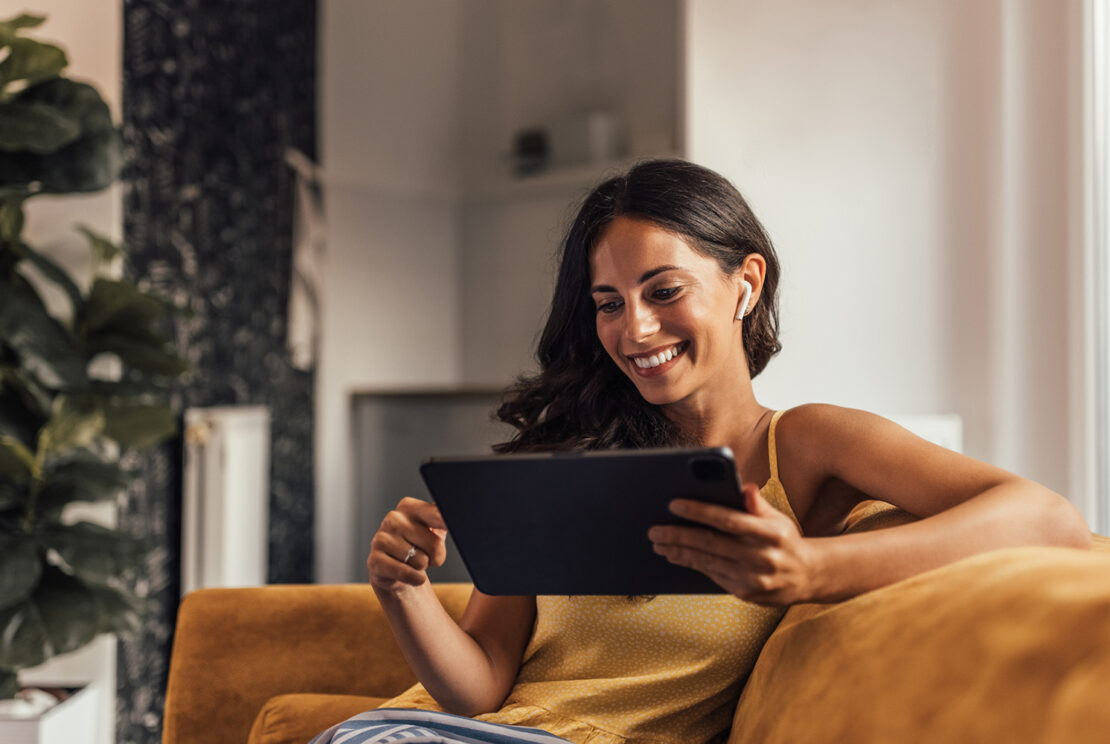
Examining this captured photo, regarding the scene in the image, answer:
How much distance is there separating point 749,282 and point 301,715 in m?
0.81

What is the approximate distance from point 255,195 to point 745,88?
1910 mm

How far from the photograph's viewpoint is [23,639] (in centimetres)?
220

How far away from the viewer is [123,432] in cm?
250

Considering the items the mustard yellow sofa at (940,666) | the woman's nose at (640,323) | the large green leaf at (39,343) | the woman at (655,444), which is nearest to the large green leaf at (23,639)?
the large green leaf at (39,343)

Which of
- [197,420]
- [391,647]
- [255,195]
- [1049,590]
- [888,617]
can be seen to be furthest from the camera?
[255,195]

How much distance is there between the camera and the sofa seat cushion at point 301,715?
4.25 ft

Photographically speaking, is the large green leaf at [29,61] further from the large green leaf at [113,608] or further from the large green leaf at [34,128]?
the large green leaf at [113,608]

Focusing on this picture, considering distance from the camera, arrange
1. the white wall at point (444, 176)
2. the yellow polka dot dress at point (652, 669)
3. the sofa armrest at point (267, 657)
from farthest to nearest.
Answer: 1. the white wall at point (444, 176)
2. the sofa armrest at point (267, 657)
3. the yellow polka dot dress at point (652, 669)

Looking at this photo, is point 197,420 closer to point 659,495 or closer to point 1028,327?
point 1028,327

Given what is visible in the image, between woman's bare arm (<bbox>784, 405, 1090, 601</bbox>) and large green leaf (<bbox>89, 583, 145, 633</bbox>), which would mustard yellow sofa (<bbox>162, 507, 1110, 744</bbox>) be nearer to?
woman's bare arm (<bbox>784, 405, 1090, 601</bbox>)

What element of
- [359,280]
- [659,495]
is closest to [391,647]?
[659,495]

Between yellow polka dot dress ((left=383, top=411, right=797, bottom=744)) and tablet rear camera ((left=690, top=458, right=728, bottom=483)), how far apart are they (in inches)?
13.8

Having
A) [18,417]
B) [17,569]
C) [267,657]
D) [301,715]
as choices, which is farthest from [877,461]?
[18,417]

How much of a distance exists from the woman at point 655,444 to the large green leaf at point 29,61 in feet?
5.28
